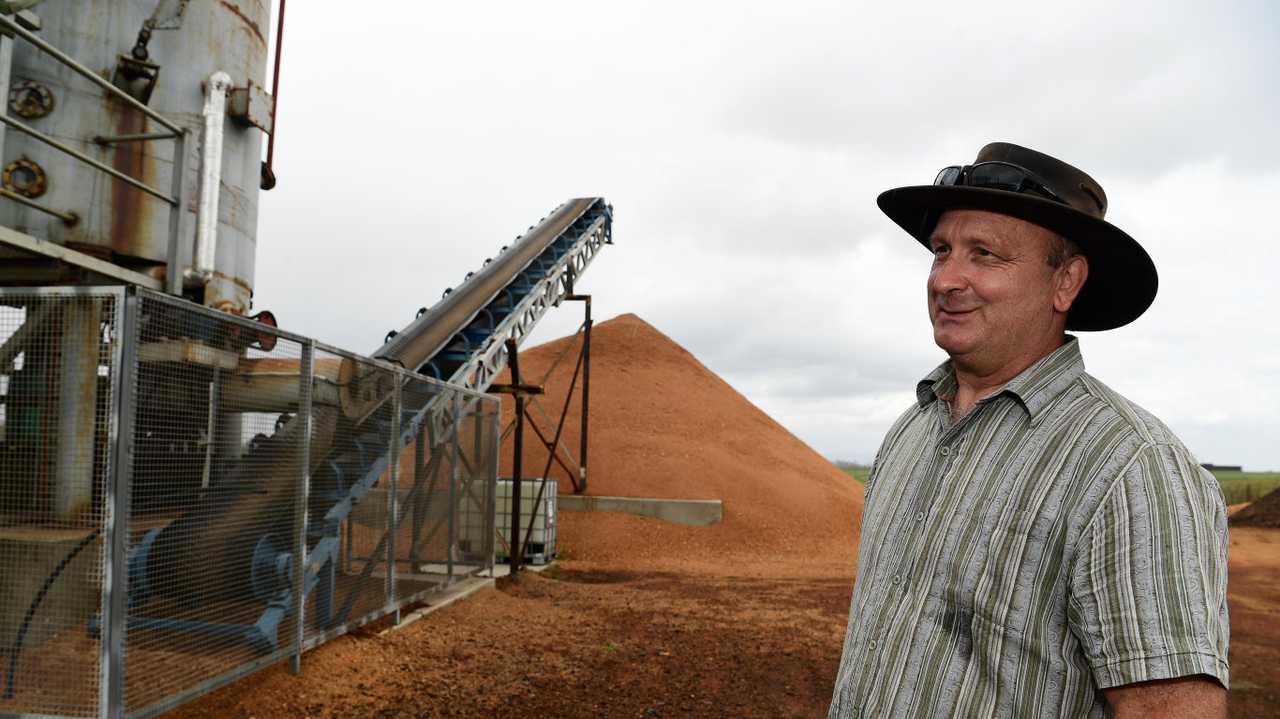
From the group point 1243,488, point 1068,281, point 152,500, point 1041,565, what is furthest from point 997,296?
point 1243,488

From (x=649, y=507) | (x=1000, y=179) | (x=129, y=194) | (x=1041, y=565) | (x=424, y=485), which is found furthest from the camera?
(x=649, y=507)

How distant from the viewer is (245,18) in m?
8.68

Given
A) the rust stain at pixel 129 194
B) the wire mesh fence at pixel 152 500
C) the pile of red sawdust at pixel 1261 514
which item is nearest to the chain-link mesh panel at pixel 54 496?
the wire mesh fence at pixel 152 500

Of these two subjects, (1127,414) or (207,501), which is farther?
(207,501)

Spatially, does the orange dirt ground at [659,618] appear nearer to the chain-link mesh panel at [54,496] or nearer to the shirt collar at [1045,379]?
the chain-link mesh panel at [54,496]

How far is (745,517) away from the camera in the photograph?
20.2m

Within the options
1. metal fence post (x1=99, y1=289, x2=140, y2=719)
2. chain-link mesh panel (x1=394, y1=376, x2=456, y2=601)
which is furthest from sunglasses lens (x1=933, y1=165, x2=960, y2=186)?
chain-link mesh panel (x1=394, y1=376, x2=456, y2=601)

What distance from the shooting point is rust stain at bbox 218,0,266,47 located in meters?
8.40

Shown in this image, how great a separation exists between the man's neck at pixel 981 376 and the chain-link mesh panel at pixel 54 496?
4209 millimetres

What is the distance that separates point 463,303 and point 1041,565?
13.0 metres

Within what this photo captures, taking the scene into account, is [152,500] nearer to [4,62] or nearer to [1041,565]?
[4,62]

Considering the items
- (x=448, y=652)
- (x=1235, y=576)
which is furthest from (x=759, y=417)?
(x=448, y=652)

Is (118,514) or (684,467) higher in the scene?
(118,514)

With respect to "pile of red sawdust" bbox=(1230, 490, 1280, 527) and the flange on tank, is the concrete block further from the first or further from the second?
"pile of red sawdust" bbox=(1230, 490, 1280, 527)
